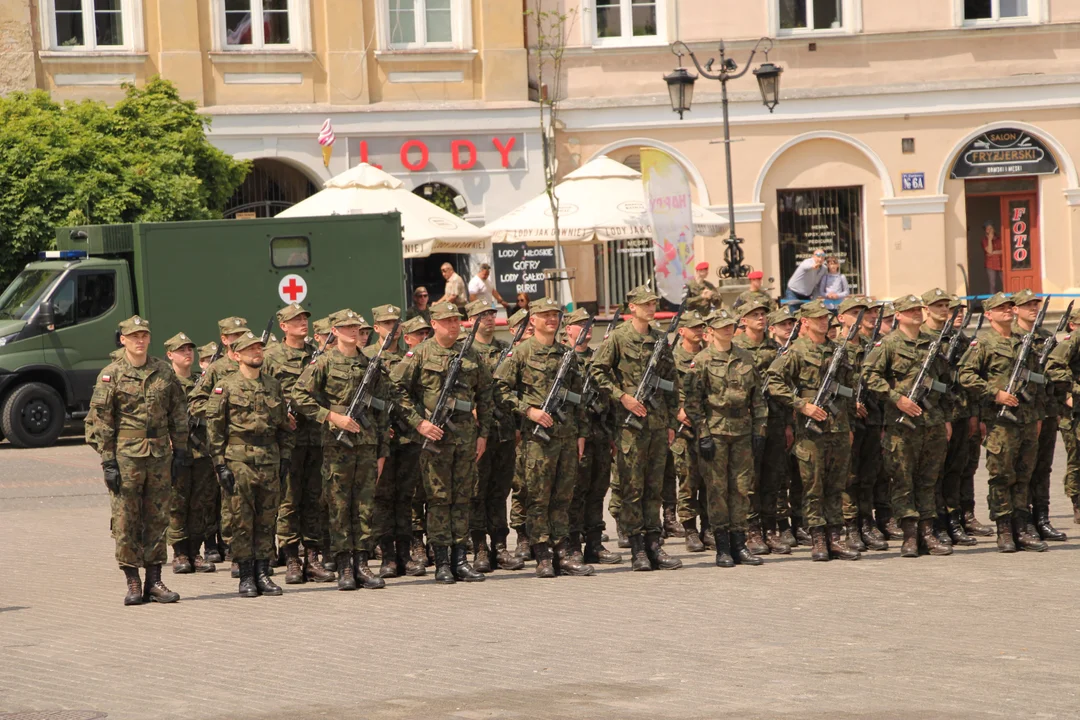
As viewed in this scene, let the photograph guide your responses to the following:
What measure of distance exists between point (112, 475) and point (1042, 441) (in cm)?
702

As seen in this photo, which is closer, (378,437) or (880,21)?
(378,437)

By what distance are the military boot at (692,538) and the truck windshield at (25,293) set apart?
418 inches

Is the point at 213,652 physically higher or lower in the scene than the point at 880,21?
lower

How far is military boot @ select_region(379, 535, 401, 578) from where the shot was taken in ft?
40.5

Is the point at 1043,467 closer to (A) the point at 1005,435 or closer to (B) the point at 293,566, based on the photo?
(A) the point at 1005,435

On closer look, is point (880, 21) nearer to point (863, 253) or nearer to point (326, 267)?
point (863, 253)

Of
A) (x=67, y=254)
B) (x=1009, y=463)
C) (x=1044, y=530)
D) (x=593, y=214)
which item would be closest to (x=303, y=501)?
(x=1009, y=463)

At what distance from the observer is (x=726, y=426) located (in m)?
12.4

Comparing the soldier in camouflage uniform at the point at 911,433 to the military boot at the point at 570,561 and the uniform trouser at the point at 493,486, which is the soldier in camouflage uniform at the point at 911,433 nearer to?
the military boot at the point at 570,561

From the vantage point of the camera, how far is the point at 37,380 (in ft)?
68.5

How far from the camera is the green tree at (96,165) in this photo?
23.2 metres

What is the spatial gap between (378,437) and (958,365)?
4.49 metres

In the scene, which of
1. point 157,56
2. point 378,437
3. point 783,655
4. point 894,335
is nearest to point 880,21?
point 157,56

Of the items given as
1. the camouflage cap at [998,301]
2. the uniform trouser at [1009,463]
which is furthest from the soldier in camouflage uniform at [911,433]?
the camouflage cap at [998,301]
